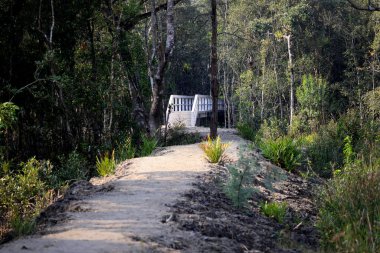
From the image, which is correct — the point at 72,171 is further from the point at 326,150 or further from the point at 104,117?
the point at 326,150

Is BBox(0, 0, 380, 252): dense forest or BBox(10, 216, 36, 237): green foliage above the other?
BBox(0, 0, 380, 252): dense forest

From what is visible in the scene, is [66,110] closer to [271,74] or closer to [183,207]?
[183,207]

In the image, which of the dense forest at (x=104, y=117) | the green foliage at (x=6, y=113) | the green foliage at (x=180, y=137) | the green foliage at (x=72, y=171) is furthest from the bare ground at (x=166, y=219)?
the green foliage at (x=180, y=137)

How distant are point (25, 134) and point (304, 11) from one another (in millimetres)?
24326

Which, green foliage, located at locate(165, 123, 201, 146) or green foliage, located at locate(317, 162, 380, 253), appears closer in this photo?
green foliage, located at locate(317, 162, 380, 253)

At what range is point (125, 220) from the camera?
6938 mm

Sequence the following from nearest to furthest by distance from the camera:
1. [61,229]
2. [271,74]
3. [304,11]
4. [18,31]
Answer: [61,229] < [18,31] < [304,11] < [271,74]

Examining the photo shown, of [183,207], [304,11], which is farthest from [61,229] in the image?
[304,11]

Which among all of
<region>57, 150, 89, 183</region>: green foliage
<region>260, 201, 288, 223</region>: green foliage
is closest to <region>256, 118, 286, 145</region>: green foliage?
<region>57, 150, 89, 183</region>: green foliage

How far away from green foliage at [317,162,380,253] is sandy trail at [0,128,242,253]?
179 cm

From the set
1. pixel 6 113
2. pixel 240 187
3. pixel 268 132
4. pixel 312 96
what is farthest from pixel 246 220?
pixel 312 96

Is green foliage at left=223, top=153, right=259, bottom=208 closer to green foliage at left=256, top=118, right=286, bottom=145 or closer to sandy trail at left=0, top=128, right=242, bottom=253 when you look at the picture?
sandy trail at left=0, top=128, right=242, bottom=253

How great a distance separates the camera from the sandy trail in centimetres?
578

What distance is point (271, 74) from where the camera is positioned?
1523 inches
